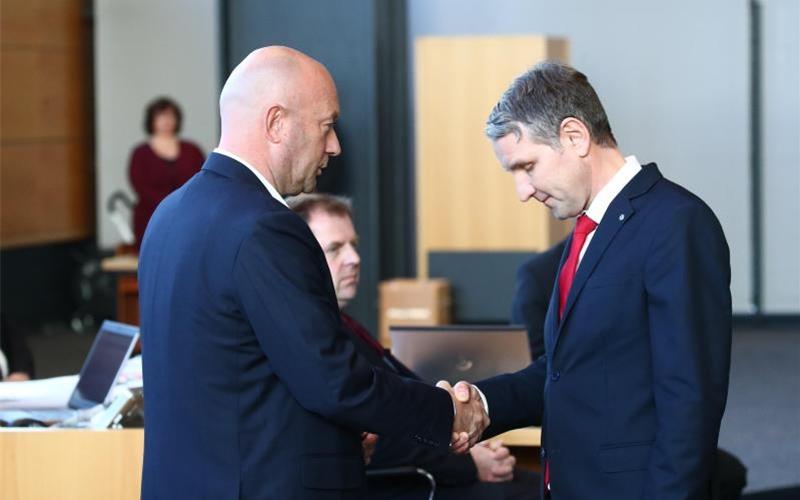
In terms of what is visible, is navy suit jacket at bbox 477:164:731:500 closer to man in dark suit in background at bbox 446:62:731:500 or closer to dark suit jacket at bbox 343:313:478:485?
man in dark suit in background at bbox 446:62:731:500

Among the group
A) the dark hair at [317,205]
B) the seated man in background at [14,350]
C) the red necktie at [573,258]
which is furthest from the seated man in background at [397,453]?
the seated man in background at [14,350]

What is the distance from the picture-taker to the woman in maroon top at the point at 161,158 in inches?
400

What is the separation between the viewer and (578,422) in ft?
8.23

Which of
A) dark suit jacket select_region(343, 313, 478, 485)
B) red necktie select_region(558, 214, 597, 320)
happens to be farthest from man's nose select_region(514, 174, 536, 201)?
dark suit jacket select_region(343, 313, 478, 485)

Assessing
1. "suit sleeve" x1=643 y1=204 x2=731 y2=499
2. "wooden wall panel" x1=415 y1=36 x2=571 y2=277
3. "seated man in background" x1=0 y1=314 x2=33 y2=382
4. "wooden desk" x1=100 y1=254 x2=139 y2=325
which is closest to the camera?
"suit sleeve" x1=643 y1=204 x2=731 y2=499

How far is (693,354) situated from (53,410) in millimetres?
2156

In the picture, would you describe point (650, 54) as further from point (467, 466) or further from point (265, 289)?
Result: point (265, 289)

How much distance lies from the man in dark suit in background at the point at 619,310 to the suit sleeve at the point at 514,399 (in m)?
0.39

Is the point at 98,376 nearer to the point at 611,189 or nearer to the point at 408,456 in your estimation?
the point at 408,456

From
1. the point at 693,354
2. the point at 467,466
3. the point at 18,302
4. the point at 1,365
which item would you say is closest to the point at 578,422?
the point at 693,354

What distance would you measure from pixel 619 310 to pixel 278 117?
0.70 metres

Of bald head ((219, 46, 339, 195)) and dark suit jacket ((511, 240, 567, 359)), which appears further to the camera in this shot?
dark suit jacket ((511, 240, 567, 359))

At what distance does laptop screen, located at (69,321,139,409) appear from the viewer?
3.78 meters

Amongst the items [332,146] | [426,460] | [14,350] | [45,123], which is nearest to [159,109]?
[45,123]
